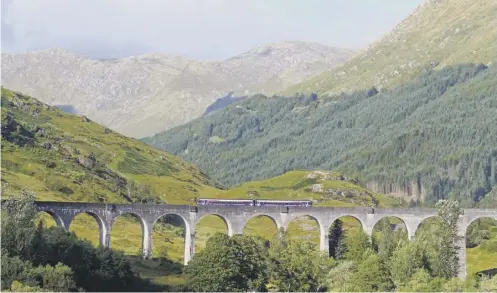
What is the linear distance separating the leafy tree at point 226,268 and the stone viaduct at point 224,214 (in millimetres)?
18766

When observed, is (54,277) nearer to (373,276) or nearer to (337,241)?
(373,276)

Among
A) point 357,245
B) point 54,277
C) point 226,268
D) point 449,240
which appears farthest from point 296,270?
point 54,277

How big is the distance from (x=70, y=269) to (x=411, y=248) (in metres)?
44.5

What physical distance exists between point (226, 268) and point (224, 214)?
2673 centimetres

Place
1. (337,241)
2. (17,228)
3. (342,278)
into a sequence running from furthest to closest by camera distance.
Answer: (337,241) → (342,278) → (17,228)

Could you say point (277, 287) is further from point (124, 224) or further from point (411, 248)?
point (124, 224)

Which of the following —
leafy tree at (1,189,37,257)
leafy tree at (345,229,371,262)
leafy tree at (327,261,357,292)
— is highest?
leafy tree at (1,189,37,257)

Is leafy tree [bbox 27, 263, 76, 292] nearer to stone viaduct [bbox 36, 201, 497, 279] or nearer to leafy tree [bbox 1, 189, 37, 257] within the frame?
leafy tree [bbox 1, 189, 37, 257]

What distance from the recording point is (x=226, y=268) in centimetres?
8812

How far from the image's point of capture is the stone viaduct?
339ft

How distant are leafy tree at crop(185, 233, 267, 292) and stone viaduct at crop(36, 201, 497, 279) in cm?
1877

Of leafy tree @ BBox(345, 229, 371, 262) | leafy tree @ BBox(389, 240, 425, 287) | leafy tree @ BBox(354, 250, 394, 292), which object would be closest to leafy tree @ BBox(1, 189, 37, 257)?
leafy tree @ BBox(354, 250, 394, 292)

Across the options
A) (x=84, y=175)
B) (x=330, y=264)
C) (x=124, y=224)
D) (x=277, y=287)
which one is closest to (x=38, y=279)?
(x=277, y=287)

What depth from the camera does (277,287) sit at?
304 ft
